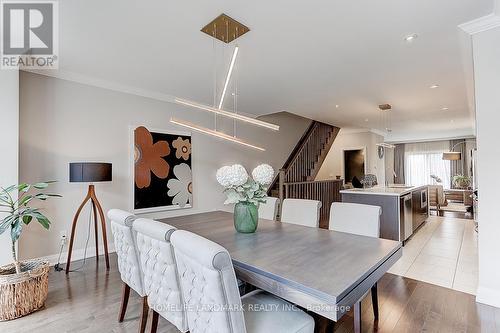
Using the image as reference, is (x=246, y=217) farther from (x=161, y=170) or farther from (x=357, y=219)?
(x=161, y=170)

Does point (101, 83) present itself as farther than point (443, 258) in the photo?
Yes

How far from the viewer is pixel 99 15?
82.2 inches

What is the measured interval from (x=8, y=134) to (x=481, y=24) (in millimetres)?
4749

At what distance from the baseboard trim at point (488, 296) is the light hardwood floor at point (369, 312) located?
59mm

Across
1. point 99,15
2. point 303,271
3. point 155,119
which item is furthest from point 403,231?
point 99,15

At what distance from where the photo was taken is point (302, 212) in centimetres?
267

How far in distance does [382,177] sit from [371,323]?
320 inches

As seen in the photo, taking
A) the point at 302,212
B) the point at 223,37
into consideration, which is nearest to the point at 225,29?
the point at 223,37

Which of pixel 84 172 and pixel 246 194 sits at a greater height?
pixel 84 172

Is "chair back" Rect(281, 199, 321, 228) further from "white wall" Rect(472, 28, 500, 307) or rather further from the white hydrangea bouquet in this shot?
"white wall" Rect(472, 28, 500, 307)

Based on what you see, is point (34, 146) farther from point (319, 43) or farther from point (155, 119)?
point (319, 43)

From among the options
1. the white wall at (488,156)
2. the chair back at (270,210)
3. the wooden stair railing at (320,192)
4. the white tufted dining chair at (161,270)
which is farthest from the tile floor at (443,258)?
the white tufted dining chair at (161,270)

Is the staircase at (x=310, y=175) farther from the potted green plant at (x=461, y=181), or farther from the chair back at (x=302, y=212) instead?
the potted green plant at (x=461, y=181)
